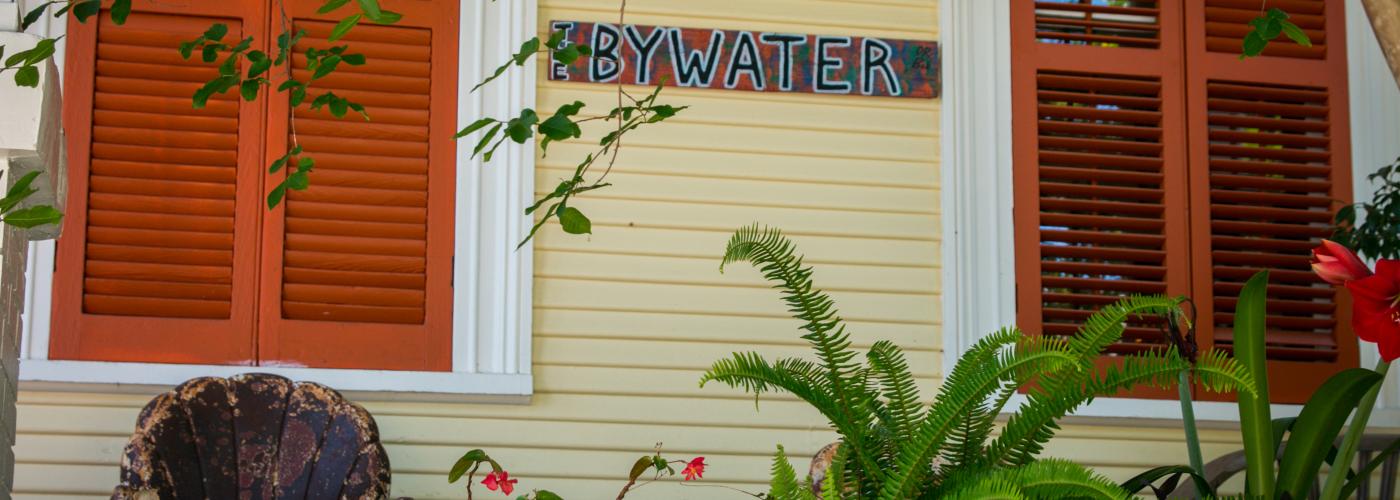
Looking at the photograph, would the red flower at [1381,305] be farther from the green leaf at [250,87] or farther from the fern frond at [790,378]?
the green leaf at [250,87]

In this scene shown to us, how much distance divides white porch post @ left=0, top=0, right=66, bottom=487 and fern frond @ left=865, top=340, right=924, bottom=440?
1378 millimetres

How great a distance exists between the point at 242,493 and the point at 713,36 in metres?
1.84

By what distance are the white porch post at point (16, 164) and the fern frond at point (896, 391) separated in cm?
138

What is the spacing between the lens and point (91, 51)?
14.1 feet

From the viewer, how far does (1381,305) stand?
2406mm

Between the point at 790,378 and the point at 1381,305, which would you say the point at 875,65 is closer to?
the point at 790,378

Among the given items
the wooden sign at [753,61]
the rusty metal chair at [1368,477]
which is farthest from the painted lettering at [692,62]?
the rusty metal chair at [1368,477]

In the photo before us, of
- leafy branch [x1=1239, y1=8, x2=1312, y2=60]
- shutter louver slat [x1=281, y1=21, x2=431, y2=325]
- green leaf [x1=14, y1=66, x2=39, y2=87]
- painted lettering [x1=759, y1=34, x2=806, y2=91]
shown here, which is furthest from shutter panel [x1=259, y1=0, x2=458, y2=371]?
leafy branch [x1=1239, y1=8, x2=1312, y2=60]

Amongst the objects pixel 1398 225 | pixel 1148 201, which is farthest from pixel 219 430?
pixel 1398 225

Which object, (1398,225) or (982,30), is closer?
(1398,225)

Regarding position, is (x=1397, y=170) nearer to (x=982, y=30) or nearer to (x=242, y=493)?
(x=982, y=30)

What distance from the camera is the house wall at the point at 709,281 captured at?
4.40 m

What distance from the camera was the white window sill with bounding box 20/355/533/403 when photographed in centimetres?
412

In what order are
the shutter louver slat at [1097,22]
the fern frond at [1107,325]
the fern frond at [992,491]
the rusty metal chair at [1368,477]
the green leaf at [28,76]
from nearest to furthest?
the fern frond at [992,491], the green leaf at [28,76], the fern frond at [1107,325], the rusty metal chair at [1368,477], the shutter louver slat at [1097,22]
